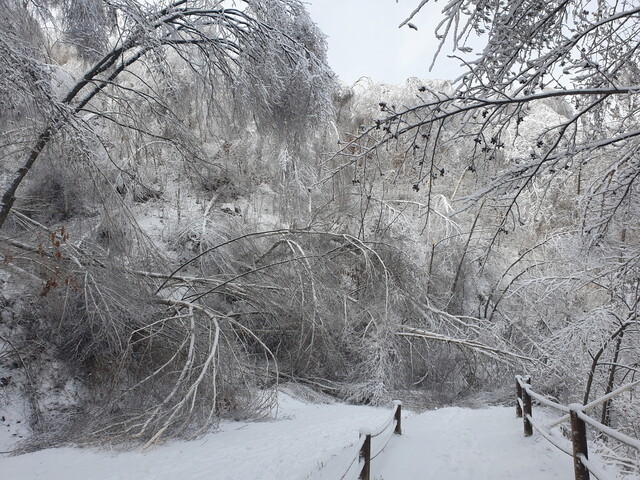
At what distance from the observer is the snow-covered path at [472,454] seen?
14.3ft

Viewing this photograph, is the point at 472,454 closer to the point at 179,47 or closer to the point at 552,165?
the point at 552,165

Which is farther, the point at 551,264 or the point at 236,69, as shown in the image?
the point at 551,264

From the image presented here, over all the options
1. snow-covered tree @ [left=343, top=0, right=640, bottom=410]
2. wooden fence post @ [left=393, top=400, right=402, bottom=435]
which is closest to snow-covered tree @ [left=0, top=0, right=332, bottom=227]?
snow-covered tree @ [left=343, top=0, right=640, bottom=410]

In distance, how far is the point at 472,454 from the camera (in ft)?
17.0

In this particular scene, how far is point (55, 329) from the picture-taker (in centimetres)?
723

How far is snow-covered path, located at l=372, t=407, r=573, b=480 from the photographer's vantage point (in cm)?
437

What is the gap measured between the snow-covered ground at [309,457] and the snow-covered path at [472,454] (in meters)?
0.01

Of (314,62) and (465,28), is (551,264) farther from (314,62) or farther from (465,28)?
(465,28)

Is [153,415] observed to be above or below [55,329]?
below

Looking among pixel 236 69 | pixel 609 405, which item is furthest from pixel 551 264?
pixel 236 69

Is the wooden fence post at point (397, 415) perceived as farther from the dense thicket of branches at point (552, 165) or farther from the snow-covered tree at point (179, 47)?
the snow-covered tree at point (179, 47)

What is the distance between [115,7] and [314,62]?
2.60 metres

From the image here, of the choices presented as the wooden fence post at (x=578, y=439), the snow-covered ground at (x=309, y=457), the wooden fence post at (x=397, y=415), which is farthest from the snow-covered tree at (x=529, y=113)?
the wooden fence post at (x=397, y=415)

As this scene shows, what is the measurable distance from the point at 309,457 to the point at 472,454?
2.06 m
